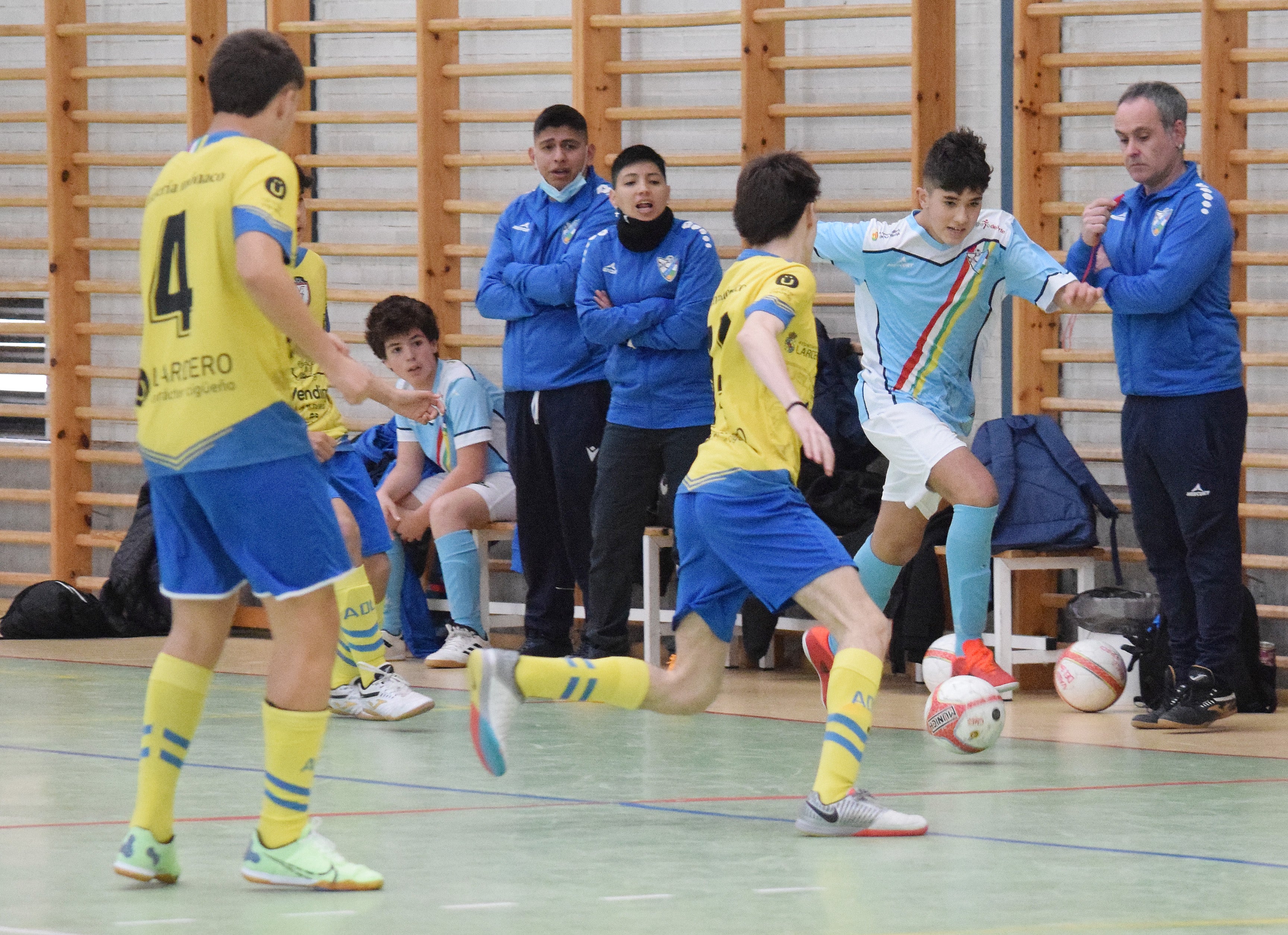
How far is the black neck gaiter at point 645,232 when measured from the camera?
307 inches

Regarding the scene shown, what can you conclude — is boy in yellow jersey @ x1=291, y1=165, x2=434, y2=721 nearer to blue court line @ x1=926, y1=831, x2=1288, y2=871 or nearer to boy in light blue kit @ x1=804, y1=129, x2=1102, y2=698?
boy in light blue kit @ x1=804, y1=129, x2=1102, y2=698

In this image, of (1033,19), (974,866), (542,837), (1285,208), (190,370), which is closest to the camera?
(190,370)

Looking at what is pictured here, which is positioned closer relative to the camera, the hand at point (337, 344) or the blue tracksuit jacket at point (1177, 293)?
the hand at point (337, 344)

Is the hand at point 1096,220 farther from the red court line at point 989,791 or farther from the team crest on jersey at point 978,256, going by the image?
the red court line at point 989,791

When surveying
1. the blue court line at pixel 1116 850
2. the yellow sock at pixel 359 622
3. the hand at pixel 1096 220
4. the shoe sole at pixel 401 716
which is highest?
the hand at pixel 1096 220

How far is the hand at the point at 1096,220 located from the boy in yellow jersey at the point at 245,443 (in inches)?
131

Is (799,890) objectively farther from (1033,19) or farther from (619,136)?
(619,136)

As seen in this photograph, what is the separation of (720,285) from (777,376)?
469 mm

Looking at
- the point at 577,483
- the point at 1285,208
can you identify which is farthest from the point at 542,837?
the point at 1285,208

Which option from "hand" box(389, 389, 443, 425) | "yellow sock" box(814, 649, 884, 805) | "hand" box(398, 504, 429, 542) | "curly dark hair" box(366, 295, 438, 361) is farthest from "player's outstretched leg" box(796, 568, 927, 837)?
"hand" box(398, 504, 429, 542)

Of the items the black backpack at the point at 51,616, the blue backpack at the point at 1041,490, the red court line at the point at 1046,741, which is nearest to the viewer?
the red court line at the point at 1046,741

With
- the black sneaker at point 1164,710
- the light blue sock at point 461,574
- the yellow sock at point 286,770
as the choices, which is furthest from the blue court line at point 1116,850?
the light blue sock at point 461,574

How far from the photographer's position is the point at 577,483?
823 centimetres

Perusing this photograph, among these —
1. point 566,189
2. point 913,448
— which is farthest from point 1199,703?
point 566,189
